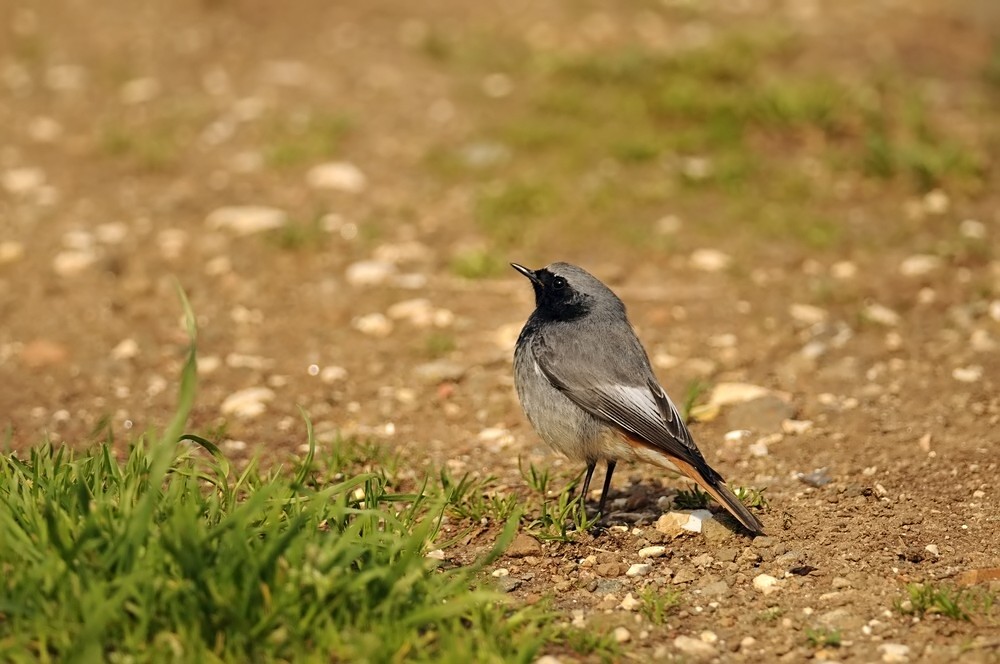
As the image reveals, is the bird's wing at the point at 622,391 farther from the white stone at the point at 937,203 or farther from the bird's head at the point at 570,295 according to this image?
the white stone at the point at 937,203

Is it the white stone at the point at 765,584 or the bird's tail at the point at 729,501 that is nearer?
the white stone at the point at 765,584

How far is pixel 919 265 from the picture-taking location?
8.76m

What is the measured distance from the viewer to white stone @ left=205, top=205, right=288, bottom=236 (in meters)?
9.52

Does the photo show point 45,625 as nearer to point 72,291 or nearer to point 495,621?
point 495,621

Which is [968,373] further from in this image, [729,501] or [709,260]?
[729,501]

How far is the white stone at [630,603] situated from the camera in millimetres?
4902

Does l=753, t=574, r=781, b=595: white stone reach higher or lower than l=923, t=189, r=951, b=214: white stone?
lower

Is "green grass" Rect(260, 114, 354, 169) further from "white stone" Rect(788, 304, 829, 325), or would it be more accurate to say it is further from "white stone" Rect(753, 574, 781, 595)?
"white stone" Rect(753, 574, 781, 595)

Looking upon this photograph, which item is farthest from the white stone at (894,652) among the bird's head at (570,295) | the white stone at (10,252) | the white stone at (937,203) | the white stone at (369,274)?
the white stone at (10,252)

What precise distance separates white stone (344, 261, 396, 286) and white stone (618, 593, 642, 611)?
14.4ft

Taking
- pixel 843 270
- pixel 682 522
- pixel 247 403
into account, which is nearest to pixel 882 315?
pixel 843 270

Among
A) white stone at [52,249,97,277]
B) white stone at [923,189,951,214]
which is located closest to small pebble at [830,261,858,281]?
white stone at [923,189,951,214]

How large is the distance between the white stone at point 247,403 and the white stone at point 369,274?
1.64 metres

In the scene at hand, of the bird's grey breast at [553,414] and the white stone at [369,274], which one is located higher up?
the bird's grey breast at [553,414]
